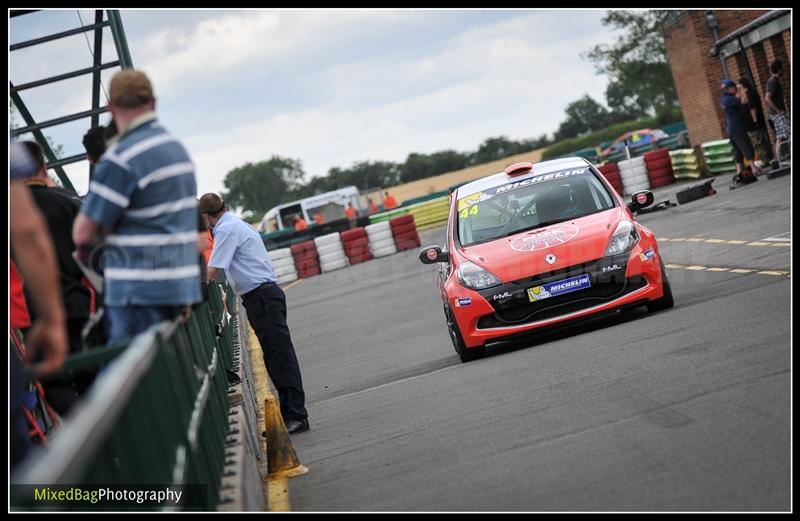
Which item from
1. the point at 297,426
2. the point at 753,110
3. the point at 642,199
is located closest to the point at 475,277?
the point at 642,199

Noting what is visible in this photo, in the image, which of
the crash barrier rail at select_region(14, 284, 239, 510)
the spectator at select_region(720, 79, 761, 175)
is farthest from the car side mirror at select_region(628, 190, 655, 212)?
the spectator at select_region(720, 79, 761, 175)

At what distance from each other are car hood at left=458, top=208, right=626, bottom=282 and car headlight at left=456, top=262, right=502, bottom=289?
50 mm

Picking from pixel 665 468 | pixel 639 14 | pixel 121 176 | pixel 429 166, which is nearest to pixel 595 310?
pixel 665 468

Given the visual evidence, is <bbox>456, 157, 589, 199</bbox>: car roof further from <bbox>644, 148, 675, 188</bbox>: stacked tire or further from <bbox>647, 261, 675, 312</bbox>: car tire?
<bbox>644, 148, 675, 188</bbox>: stacked tire

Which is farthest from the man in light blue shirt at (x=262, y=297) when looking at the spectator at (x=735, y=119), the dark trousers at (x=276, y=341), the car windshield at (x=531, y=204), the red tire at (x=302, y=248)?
the red tire at (x=302, y=248)

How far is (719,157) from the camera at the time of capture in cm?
3381

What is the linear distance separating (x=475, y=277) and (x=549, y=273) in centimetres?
69

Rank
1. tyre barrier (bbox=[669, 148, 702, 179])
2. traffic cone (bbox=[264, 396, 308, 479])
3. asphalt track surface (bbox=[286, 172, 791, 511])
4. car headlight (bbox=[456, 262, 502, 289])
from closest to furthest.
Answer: asphalt track surface (bbox=[286, 172, 791, 511]) → traffic cone (bbox=[264, 396, 308, 479]) → car headlight (bbox=[456, 262, 502, 289]) → tyre barrier (bbox=[669, 148, 702, 179])

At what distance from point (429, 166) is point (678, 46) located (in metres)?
92.0

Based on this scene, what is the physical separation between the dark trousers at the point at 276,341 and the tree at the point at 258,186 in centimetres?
14147

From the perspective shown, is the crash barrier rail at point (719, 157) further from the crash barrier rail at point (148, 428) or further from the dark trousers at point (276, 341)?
the crash barrier rail at point (148, 428)

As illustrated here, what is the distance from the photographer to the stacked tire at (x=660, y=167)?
123ft

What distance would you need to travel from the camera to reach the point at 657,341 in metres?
9.80

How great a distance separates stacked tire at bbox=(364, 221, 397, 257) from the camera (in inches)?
1481
